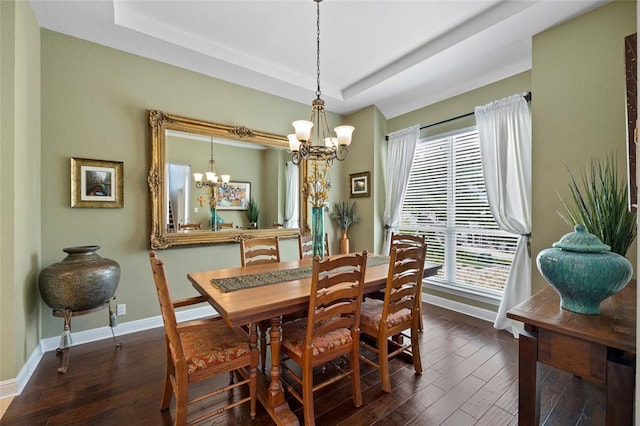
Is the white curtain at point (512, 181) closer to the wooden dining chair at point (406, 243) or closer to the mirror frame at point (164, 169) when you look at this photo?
the wooden dining chair at point (406, 243)

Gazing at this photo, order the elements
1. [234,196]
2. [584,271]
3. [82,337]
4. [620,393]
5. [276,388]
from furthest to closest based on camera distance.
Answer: [234,196] < [82,337] < [276,388] < [584,271] < [620,393]

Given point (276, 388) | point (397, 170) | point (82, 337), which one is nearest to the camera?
point (276, 388)

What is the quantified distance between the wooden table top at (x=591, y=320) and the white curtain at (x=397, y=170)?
2.68 meters

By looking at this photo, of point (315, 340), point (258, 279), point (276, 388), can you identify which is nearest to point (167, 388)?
point (276, 388)

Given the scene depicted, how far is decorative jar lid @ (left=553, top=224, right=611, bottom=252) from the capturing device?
1.20 m

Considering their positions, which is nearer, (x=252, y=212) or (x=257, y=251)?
(x=257, y=251)

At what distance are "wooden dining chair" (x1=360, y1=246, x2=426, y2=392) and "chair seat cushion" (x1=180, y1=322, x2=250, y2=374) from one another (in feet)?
3.04

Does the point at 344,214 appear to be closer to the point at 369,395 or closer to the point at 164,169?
the point at 164,169

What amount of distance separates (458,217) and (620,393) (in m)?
2.70

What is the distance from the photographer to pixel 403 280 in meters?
1.98

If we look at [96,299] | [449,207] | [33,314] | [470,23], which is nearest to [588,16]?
[470,23]

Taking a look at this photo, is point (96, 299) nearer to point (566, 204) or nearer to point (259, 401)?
point (259, 401)

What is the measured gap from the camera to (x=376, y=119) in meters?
4.24

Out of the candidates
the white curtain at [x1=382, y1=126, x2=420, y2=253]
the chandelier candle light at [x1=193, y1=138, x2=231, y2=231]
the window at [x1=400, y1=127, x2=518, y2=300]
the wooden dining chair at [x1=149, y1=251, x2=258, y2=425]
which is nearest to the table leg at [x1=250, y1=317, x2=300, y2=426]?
the wooden dining chair at [x1=149, y1=251, x2=258, y2=425]
